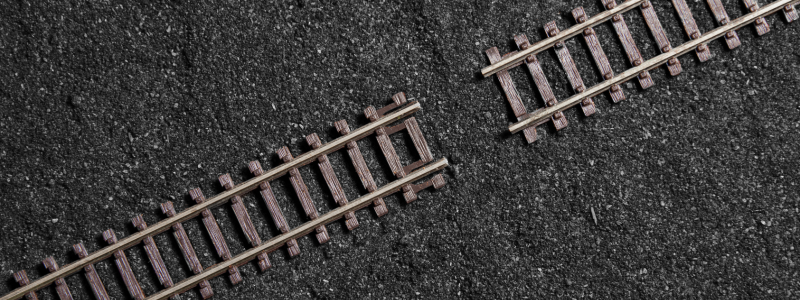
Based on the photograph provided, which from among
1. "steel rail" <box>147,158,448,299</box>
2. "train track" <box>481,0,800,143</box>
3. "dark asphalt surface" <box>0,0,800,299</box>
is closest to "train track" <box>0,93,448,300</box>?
"steel rail" <box>147,158,448,299</box>

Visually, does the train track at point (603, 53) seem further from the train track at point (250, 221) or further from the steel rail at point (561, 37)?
the train track at point (250, 221)

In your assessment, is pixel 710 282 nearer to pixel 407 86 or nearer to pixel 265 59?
pixel 407 86

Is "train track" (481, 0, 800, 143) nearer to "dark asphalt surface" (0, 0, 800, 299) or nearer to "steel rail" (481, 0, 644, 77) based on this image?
"steel rail" (481, 0, 644, 77)

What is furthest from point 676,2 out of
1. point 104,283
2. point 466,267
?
point 104,283

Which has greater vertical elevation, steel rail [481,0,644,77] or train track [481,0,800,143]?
steel rail [481,0,644,77]

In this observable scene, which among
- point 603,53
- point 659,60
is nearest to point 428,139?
point 603,53

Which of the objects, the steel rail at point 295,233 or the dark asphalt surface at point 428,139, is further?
the dark asphalt surface at point 428,139

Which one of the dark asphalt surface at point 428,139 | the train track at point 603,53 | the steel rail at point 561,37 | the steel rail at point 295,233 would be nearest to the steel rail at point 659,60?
the train track at point 603,53
